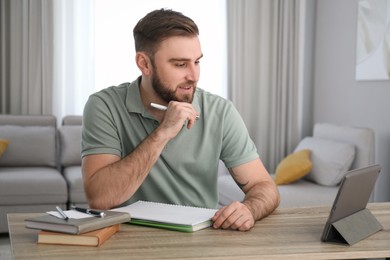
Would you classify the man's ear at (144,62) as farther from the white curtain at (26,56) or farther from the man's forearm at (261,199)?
the white curtain at (26,56)

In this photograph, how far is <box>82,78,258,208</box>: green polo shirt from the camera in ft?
7.41

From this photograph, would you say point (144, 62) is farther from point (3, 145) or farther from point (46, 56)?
point (46, 56)

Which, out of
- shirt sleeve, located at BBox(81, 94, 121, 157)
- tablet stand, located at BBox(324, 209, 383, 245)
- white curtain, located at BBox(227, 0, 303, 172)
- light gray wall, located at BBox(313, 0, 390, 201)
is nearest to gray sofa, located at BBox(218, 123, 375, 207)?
light gray wall, located at BBox(313, 0, 390, 201)

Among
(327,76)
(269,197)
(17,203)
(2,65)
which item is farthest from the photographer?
(327,76)

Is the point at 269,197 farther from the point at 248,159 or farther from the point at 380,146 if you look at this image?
the point at 380,146

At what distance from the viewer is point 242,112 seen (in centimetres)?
592

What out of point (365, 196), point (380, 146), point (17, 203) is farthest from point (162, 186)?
point (380, 146)

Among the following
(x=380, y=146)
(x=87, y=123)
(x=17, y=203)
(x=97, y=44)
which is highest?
(x=97, y=44)

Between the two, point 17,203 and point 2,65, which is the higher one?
point 2,65

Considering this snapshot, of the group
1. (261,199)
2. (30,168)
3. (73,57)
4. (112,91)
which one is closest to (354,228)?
(261,199)

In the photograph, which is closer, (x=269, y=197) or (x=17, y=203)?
(x=269, y=197)

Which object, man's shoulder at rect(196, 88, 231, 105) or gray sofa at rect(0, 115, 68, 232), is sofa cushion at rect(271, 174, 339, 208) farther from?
man's shoulder at rect(196, 88, 231, 105)

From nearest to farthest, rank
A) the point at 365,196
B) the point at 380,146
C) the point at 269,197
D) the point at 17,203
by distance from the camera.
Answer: the point at 365,196, the point at 269,197, the point at 17,203, the point at 380,146

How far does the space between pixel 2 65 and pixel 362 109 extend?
2.82 m
